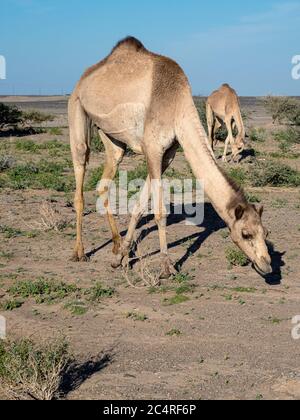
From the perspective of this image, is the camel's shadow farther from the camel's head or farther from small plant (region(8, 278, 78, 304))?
the camel's head

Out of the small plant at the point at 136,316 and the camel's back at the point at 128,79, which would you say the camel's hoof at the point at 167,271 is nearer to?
the small plant at the point at 136,316

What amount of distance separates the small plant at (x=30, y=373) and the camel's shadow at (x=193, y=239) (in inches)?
110

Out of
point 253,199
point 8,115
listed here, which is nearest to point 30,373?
point 253,199

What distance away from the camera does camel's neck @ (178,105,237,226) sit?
6.85 m

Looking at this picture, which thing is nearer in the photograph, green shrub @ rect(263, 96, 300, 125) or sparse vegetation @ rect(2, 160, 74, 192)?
sparse vegetation @ rect(2, 160, 74, 192)

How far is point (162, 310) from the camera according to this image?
22.1 ft

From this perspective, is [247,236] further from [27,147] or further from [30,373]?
[27,147]

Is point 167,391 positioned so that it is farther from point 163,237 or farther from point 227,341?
point 163,237

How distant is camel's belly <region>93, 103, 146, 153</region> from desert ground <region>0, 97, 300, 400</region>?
162 cm

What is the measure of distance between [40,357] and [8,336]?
50.8 inches

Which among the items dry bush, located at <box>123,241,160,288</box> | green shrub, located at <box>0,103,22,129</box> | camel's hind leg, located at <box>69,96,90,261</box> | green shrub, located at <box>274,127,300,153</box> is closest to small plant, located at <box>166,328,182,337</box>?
dry bush, located at <box>123,241,160,288</box>

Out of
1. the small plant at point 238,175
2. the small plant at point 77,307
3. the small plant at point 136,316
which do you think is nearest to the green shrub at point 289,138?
the small plant at point 238,175

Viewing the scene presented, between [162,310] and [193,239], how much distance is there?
10.1 feet

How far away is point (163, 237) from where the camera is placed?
25.8 feet
